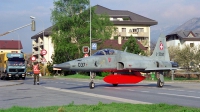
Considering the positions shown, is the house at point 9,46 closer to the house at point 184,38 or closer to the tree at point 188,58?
the house at point 184,38

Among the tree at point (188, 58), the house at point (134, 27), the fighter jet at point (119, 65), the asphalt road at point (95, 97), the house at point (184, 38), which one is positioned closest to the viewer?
the asphalt road at point (95, 97)

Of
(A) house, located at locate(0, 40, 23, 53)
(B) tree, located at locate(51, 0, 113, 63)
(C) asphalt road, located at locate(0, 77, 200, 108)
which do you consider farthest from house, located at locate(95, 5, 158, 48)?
(C) asphalt road, located at locate(0, 77, 200, 108)

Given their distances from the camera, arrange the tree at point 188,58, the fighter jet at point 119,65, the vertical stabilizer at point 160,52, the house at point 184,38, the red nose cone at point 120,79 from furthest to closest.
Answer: the house at point 184,38
the tree at point 188,58
the vertical stabilizer at point 160,52
the red nose cone at point 120,79
the fighter jet at point 119,65

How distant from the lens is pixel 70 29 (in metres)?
74.1

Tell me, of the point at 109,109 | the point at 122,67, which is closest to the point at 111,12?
the point at 122,67

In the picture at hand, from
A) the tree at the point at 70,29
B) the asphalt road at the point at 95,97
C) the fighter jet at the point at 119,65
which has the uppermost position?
the tree at the point at 70,29

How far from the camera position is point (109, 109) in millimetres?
11656

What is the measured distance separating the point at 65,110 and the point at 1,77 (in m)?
40.6

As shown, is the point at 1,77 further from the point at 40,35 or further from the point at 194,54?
the point at 40,35

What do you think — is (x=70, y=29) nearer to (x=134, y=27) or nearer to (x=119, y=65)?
(x=134, y=27)

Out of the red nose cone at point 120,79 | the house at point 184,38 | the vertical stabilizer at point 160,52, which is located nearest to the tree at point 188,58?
the vertical stabilizer at point 160,52

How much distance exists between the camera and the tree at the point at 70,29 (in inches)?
2842

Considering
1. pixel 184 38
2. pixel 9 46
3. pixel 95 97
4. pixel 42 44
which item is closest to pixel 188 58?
pixel 95 97

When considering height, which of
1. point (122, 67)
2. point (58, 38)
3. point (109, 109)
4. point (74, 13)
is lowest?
point (109, 109)
